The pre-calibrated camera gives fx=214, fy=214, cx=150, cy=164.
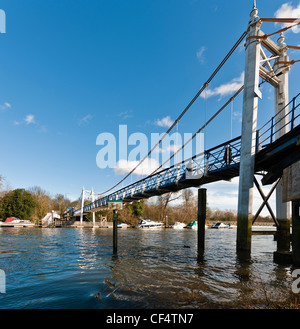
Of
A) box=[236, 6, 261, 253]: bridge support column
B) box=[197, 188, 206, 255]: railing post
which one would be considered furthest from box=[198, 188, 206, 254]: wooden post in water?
box=[236, 6, 261, 253]: bridge support column

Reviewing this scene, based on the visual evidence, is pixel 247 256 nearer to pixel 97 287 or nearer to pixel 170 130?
pixel 97 287

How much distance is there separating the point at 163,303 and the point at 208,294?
1.25 metres

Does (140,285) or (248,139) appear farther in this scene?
(248,139)

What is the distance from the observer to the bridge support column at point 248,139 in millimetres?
10242

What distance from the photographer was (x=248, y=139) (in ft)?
35.4

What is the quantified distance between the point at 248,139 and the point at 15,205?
53.2 meters

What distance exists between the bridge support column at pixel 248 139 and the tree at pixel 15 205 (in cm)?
5158

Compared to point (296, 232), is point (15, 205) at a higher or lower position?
lower

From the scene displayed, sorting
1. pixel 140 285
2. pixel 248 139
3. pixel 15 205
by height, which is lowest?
pixel 15 205

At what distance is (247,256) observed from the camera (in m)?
9.91

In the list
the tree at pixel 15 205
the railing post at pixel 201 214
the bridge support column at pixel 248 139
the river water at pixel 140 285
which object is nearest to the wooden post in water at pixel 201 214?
the railing post at pixel 201 214

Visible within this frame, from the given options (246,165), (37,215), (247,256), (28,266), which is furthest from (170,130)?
(37,215)

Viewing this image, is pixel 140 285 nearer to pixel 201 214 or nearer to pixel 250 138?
pixel 201 214

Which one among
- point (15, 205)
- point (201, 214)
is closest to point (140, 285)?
point (201, 214)
